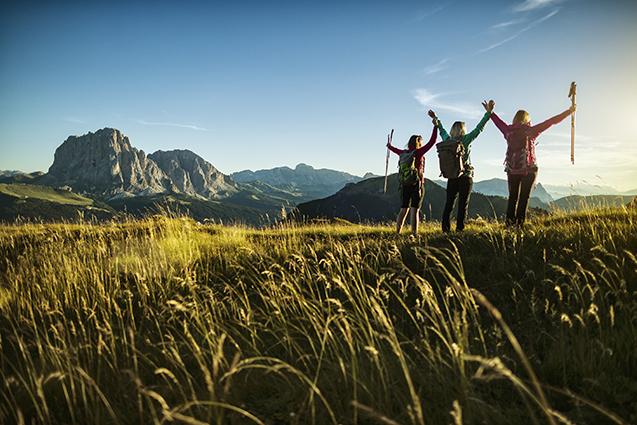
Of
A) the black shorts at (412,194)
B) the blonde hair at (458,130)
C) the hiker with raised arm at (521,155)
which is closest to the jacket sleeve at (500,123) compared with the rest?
the hiker with raised arm at (521,155)

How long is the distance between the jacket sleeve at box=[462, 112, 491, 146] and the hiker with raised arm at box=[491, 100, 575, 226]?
26cm

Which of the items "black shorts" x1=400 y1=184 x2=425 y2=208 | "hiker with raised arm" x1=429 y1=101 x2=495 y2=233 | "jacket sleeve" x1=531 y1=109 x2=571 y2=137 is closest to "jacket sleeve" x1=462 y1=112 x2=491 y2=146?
"hiker with raised arm" x1=429 y1=101 x2=495 y2=233

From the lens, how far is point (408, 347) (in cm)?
443

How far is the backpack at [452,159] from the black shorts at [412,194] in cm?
104

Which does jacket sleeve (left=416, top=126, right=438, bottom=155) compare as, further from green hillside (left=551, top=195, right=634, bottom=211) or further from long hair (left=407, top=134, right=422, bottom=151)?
green hillside (left=551, top=195, right=634, bottom=211)

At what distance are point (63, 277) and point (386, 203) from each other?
178 meters

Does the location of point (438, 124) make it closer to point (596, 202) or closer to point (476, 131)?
point (476, 131)

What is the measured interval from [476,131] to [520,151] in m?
1.23

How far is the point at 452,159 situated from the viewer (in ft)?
33.0

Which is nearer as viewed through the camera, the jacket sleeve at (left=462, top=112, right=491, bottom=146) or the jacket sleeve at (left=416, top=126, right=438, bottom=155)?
the jacket sleeve at (left=462, top=112, right=491, bottom=146)

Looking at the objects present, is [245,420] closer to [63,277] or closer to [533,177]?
[63,277]

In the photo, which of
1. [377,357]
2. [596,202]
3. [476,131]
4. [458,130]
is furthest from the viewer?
[596,202]

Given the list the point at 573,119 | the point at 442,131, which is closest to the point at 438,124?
the point at 442,131

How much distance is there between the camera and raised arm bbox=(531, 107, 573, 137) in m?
9.13
